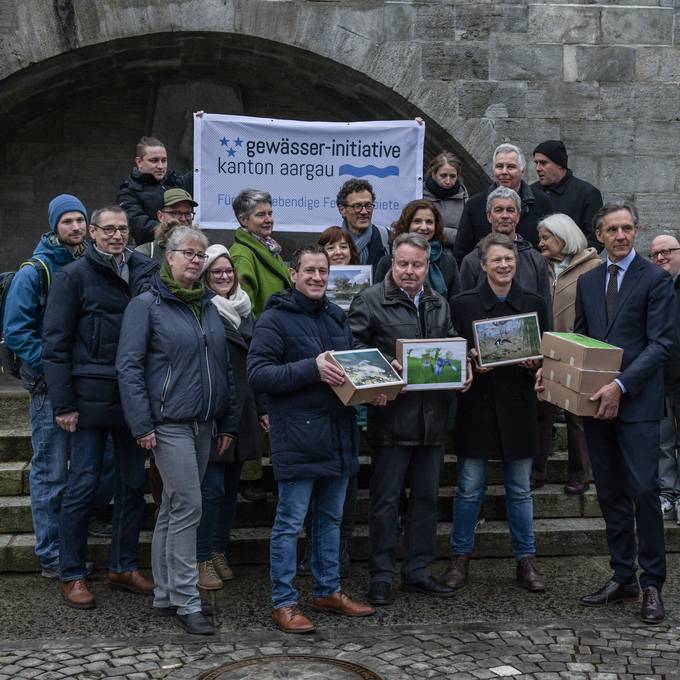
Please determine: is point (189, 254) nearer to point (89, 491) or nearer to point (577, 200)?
point (89, 491)

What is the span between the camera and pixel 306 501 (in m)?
→ 5.77

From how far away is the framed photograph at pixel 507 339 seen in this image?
6.18 metres

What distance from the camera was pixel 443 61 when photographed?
966 cm

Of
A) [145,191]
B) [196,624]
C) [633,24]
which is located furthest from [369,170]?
[196,624]

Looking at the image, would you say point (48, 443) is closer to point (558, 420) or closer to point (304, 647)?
point (304, 647)

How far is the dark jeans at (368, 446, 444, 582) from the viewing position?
6.15 meters

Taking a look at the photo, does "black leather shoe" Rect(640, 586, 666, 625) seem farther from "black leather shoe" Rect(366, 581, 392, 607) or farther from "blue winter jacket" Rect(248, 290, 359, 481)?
"blue winter jacket" Rect(248, 290, 359, 481)

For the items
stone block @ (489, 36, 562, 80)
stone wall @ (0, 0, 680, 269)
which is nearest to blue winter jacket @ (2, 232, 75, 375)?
stone wall @ (0, 0, 680, 269)

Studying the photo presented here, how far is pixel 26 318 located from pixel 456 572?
2718 millimetres

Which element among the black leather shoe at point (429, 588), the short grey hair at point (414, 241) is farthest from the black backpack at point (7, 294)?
the black leather shoe at point (429, 588)

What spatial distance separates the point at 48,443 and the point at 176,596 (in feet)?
3.91

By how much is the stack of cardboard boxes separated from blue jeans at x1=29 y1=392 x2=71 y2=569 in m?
2.63

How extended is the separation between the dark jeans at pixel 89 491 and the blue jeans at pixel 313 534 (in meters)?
0.85

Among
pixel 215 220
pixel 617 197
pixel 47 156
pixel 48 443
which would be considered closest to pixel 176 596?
pixel 48 443
